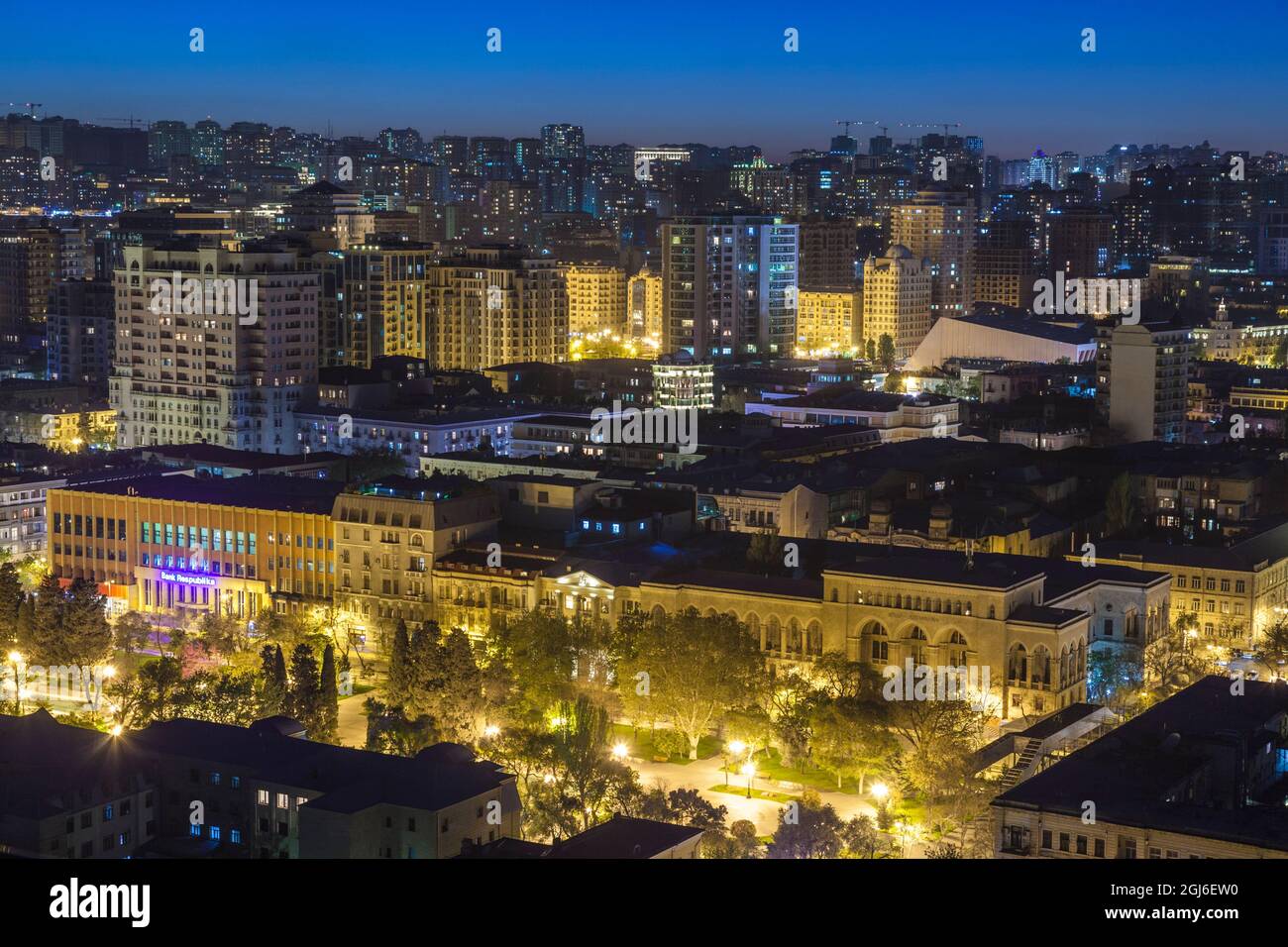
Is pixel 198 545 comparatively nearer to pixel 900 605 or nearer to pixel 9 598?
pixel 9 598

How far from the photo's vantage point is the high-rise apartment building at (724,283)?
245 feet

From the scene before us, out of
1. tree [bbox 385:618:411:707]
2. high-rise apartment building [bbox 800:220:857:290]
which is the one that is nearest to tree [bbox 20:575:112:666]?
tree [bbox 385:618:411:707]

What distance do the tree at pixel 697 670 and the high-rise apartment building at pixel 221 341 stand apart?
1191 inches

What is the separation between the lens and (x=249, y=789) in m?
22.8

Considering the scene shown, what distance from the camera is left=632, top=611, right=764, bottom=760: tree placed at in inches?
1071

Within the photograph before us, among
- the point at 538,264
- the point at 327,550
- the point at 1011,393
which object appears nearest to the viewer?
the point at 327,550

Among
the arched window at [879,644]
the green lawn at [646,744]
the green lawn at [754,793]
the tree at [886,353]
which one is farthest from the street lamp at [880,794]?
the tree at [886,353]

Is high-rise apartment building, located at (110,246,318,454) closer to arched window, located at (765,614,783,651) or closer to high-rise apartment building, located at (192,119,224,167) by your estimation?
arched window, located at (765,614,783,651)

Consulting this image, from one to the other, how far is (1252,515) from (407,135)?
9618 centimetres

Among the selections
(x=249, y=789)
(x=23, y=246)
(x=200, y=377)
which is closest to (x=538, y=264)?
(x=200, y=377)

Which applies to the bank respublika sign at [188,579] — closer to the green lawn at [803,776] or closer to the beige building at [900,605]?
the beige building at [900,605]

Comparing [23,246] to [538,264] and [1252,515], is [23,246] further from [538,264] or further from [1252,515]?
[1252,515]

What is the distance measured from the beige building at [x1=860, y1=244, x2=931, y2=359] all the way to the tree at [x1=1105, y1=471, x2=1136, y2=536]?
1643 inches
